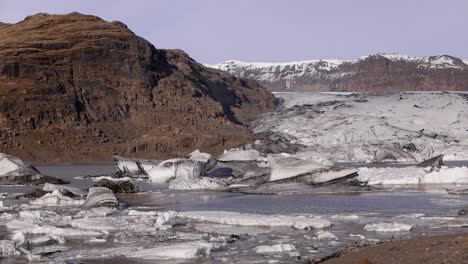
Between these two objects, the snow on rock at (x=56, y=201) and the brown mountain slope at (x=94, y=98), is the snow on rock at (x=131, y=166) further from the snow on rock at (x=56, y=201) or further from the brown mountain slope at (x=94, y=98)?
the brown mountain slope at (x=94, y=98)

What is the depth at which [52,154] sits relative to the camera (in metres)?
60.2

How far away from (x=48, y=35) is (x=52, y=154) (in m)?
17.7

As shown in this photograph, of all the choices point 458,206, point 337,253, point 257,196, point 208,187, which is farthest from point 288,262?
point 208,187

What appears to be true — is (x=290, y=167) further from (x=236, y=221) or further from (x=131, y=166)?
(x=131, y=166)

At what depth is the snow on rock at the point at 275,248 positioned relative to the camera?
433 inches

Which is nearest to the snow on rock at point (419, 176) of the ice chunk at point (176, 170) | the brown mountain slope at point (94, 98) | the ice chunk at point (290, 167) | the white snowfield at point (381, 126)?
the ice chunk at point (290, 167)

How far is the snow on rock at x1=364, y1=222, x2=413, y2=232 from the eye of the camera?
13.3 m

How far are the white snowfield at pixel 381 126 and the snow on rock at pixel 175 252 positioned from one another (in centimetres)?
3714

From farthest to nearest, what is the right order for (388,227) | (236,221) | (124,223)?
1. (236,221)
2. (124,223)
3. (388,227)

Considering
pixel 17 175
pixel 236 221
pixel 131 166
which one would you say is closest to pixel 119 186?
pixel 17 175

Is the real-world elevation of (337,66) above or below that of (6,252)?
above

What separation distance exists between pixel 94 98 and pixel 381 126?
28787 millimetres

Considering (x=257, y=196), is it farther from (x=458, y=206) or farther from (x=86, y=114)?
(x=86, y=114)

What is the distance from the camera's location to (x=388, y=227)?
13.4m
